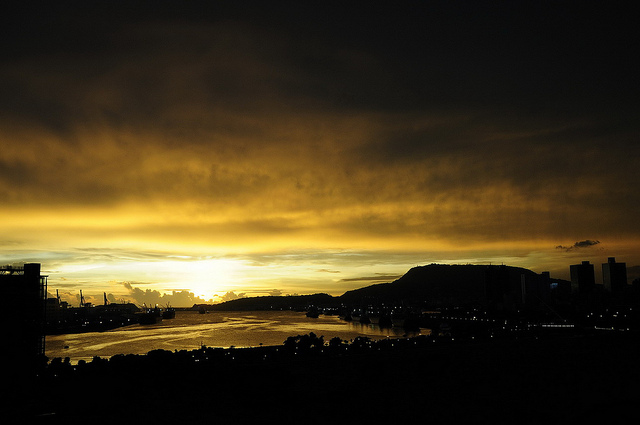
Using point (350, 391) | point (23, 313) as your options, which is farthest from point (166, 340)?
point (350, 391)

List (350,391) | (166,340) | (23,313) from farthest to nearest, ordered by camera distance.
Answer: (166,340), (23,313), (350,391)

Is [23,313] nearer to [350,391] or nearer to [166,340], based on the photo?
[350,391]

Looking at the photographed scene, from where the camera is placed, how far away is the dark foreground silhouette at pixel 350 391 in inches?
843

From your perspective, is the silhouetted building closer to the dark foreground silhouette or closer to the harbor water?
the dark foreground silhouette

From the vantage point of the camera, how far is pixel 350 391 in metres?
27.4

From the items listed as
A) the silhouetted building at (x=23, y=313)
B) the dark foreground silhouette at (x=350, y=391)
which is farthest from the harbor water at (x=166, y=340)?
the dark foreground silhouette at (x=350, y=391)

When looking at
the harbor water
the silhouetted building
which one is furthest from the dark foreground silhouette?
the harbor water

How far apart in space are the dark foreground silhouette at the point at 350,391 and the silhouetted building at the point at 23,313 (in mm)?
2023

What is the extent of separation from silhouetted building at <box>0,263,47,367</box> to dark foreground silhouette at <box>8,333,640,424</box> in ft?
6.64

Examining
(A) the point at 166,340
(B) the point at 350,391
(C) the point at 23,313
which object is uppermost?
(C) the point at 23,313

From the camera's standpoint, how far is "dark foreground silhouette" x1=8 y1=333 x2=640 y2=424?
21.4 meters

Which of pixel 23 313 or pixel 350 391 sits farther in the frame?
pixel 23 313

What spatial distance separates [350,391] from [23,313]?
77.9 feet

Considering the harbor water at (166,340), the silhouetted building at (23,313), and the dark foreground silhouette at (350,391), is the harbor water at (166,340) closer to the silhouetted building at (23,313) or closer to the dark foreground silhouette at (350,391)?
the silhouetted building at (23,313)
